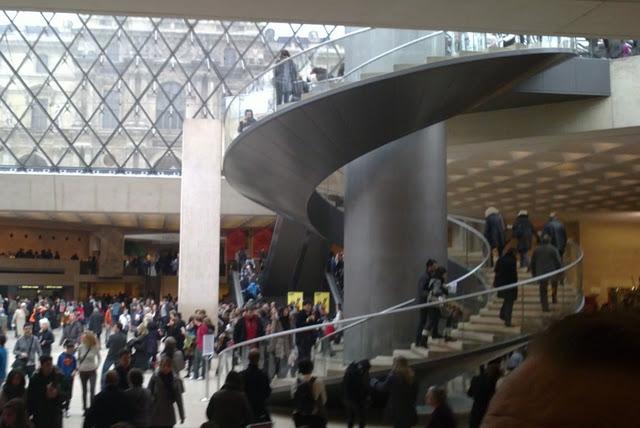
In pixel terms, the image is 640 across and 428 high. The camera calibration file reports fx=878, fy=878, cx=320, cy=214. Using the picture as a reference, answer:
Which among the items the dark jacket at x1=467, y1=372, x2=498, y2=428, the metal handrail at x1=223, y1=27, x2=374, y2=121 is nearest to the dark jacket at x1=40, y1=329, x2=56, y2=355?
the metal handrail at x1=223, y1=27, x2=374, y2=121

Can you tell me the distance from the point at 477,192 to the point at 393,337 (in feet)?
48.0

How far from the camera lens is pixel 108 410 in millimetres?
6871

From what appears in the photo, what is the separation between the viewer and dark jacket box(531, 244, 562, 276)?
1393 cm

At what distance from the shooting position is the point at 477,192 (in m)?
26.8

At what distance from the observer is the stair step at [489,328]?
1259 cm

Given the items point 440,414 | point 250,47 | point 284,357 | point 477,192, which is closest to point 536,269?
point 284,357

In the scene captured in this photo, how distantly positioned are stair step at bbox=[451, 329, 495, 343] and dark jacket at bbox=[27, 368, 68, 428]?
6.31 m

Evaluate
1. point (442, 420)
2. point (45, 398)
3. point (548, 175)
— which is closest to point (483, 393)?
point (442, 420)

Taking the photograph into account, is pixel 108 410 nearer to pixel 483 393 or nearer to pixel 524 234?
pixel 483 393

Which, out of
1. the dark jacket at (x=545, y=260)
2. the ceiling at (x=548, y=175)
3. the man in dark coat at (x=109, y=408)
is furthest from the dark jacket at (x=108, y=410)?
the ceiling at (x=548, y=175)

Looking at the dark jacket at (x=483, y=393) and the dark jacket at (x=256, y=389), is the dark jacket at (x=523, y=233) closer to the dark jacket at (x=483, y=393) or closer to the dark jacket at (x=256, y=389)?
the dark jacket at (x=483, y=393)

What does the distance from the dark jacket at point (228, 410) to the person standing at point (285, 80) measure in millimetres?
8668

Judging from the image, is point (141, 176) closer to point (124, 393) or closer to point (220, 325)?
point (220, 325)

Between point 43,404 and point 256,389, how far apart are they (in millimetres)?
1947
